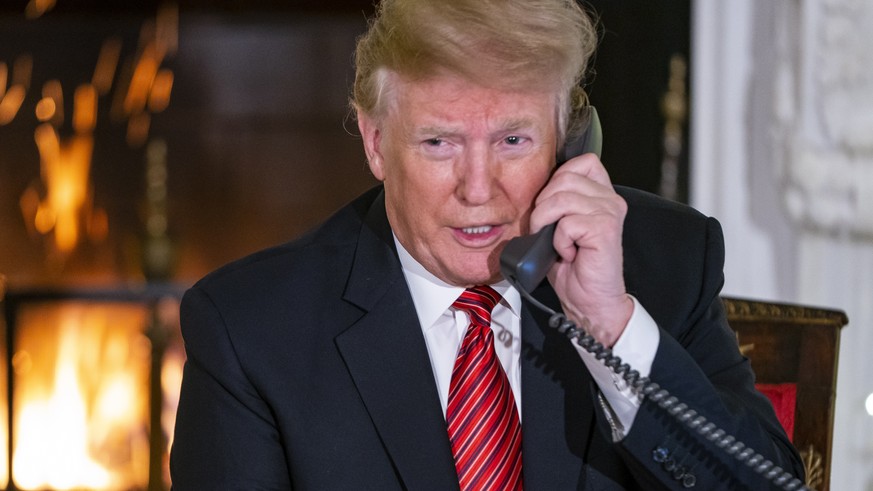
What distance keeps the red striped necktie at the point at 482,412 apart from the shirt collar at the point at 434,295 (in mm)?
Answer: 13

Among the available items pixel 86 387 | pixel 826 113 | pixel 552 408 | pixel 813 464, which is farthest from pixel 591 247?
pixel 86 387

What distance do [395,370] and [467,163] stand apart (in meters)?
0.29

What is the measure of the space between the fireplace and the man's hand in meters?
2.47

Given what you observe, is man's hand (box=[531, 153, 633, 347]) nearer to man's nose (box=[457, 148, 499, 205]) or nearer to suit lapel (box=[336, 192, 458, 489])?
man's nose (box=[457, 148, 499, 205])

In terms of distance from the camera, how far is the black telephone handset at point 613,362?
4.24ft

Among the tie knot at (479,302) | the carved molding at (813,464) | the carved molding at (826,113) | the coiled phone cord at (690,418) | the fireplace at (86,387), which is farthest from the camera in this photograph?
the fireplace at (86,387)

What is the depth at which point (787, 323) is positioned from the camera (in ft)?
5.74

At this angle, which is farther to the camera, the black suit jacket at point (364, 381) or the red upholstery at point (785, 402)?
the red upholstery at point (785, 402)

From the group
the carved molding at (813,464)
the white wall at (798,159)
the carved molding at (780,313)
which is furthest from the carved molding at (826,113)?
the carved molding at (813,464)

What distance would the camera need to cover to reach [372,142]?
5.08 feet

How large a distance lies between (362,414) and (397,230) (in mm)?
254

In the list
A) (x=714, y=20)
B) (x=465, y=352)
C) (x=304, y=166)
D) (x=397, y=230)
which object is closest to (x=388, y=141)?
(x=397, y=230)

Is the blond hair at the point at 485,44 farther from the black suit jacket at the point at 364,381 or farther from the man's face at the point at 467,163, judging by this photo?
the black suit jacket at the point at 364,381

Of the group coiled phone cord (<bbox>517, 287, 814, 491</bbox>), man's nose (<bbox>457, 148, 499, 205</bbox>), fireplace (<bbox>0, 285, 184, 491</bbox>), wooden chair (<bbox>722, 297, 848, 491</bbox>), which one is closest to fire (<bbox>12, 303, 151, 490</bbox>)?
fireplace (<bbox>0, 285, 184, 491</bbox>)
